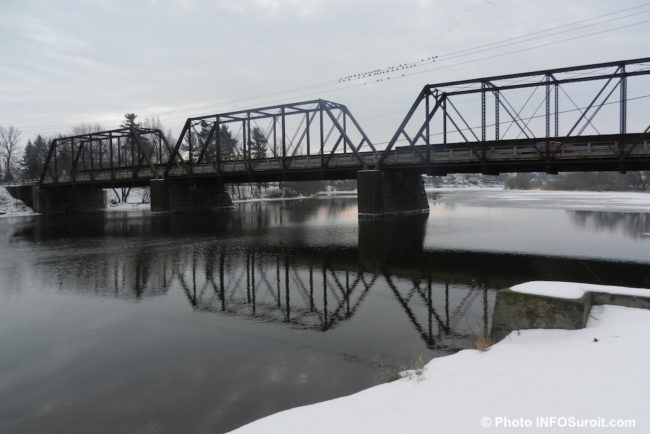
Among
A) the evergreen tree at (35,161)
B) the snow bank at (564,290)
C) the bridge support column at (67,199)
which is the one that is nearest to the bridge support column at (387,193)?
the snow bank at (564,290)

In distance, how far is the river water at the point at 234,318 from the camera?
8.56 meters

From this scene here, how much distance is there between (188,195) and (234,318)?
215ft

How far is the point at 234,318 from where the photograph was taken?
14.0m

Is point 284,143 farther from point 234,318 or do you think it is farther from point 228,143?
point 234,318

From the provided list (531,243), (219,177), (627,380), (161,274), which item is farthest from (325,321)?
(219,177)

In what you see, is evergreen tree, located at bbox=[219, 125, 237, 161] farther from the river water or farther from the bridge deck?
the river water

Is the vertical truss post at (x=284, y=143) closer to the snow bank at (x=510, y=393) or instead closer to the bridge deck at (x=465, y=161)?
the bridge deck at (x=465, y=161)

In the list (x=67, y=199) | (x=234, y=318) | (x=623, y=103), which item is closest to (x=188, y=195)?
(x=67, y=199)

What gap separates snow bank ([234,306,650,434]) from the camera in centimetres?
569

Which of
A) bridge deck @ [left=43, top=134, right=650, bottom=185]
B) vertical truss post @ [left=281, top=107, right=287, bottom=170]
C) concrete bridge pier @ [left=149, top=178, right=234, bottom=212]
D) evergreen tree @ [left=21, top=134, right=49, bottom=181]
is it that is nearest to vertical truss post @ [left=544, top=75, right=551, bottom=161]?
bridge deck @ [left=43, top=134, right=650, bottom=185]

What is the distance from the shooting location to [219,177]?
7006cm

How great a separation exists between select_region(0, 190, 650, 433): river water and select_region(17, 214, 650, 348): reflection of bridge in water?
9cm

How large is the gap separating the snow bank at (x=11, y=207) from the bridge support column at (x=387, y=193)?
219 ft

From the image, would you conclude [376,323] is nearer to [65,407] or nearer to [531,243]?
[65,407]
